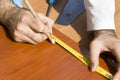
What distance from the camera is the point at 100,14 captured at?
1.12 m

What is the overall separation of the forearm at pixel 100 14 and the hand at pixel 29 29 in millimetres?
196

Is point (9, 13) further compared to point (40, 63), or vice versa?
point (9, 13)

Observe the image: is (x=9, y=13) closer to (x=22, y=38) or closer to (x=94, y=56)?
(x=22, y=38)

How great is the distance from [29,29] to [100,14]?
31 cm

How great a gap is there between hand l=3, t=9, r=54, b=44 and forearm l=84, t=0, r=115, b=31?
196 mm

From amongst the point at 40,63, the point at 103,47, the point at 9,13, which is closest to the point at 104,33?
the point at 103,47

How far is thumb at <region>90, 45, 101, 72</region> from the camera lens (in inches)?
36.9

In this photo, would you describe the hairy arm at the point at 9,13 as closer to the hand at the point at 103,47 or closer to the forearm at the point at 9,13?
the forearm at the point at 9,13

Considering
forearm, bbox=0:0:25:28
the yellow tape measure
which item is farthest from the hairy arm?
the yellow tape measure

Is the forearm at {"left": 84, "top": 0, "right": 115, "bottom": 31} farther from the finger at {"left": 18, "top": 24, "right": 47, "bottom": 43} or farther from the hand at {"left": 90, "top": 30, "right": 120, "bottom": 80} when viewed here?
the finger at {"left": 18, "top": 24, "right": 47, "bottom": 43}

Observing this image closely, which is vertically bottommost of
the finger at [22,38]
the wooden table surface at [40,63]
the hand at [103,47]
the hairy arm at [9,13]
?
the wooden table surface at [40,63]

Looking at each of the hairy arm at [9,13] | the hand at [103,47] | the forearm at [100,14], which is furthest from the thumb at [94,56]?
the hairy arm at [9,13]

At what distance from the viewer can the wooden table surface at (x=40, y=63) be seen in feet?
3.04

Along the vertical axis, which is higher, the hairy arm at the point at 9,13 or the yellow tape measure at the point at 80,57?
the hairy arm at the point at 9,13
